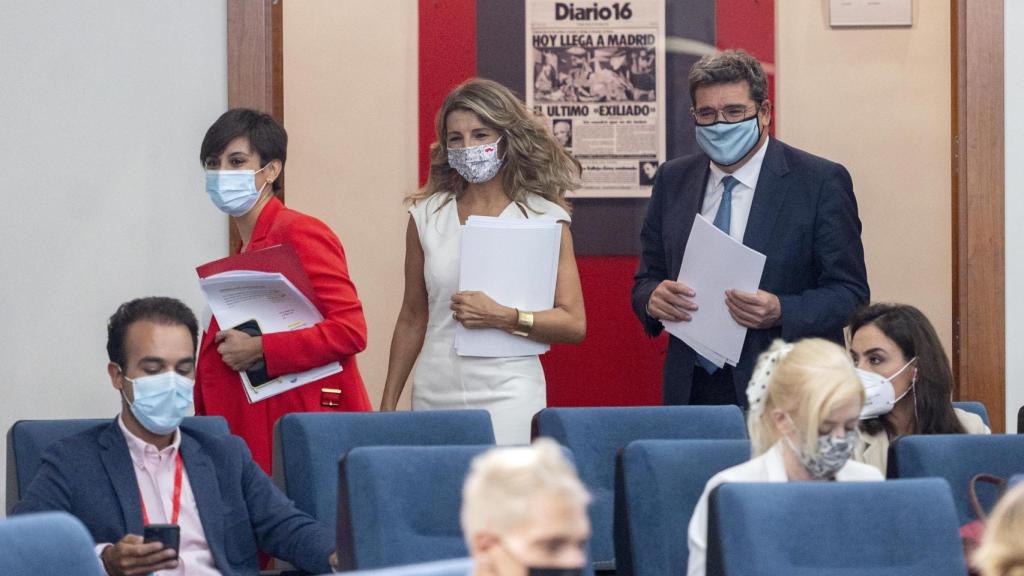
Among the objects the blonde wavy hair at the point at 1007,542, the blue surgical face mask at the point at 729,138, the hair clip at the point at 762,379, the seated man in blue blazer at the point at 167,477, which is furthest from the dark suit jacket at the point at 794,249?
A: the blonde wavy hair at the point at 1007,542

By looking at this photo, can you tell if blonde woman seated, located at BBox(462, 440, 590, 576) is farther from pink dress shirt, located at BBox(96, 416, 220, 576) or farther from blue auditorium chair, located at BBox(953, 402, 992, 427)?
blue auditorium chair, located at BBox(953, 402, 992, 427)

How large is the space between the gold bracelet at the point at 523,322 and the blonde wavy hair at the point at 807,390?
1.12m

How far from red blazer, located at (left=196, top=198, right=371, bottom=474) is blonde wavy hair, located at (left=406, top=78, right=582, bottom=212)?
40cm

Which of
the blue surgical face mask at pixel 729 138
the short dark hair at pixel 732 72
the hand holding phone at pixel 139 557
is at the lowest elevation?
the hand holding phone at pixel 139 557

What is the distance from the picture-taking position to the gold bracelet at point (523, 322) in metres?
4.34

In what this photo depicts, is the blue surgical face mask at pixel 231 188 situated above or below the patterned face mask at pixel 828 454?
above

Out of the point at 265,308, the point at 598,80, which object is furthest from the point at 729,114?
the point at 598,80

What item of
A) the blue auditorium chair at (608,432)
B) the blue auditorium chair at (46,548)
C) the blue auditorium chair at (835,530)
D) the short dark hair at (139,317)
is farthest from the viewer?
the blue auditorium chair at (608,432)

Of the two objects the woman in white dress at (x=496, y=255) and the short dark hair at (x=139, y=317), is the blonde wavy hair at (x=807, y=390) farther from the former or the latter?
the short dark hair at (x=139, y=317)

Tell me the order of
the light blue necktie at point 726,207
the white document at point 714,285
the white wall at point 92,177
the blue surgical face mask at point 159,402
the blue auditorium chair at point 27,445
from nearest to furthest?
the blue surgical face mask at point 159,402
the blue auditorium chair at point 27,445
the white document at point 714,285
the light blue necktie at point 726,207
the white wall at point 92,177

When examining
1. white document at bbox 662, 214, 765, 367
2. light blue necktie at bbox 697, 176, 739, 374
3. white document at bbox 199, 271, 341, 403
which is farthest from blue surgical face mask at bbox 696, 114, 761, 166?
white document at bbox 199, 271, 341, 403

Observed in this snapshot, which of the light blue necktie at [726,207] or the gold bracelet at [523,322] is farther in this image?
the light blue necktie at [726,207]

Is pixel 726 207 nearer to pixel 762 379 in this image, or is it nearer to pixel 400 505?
pixel 762 379

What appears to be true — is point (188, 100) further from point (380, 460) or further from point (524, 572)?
point (524, 572)
